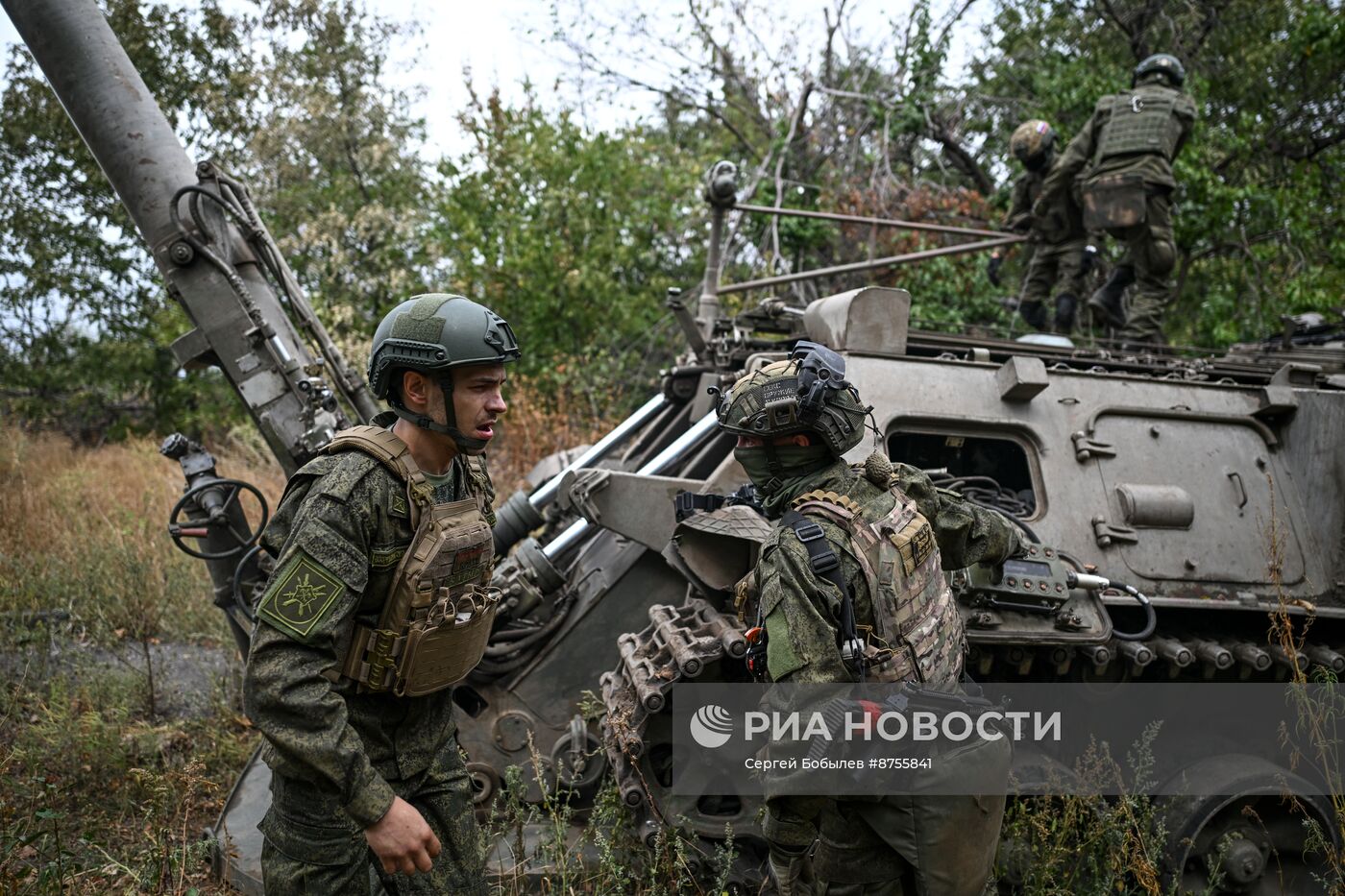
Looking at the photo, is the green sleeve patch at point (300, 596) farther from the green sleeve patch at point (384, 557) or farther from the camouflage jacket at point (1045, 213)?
the camouflage jacket at point (1045, 213)

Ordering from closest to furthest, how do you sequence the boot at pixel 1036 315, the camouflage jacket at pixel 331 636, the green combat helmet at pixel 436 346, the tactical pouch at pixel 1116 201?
1. the camouflage jacket at pixel 331 636
2. the green combat helmet at pixel 436 346
3. the tactical pouch at pixel 1116 201
4. the boot at pixel 1036 315

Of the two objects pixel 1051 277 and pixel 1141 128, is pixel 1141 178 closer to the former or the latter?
pixel 1141 128

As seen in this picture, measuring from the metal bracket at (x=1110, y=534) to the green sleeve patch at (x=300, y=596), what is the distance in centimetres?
324

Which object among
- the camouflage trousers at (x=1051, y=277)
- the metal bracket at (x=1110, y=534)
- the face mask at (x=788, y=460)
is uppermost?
the face mask at (x=788, y=460)

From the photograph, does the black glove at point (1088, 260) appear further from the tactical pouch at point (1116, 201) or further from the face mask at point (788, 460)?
the face mask at point (788, 460)

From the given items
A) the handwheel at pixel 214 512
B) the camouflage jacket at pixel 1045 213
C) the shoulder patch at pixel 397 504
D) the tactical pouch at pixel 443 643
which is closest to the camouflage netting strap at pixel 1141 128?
the camouflage jacket at pixel 1045 213

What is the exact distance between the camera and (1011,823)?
3.98 meters

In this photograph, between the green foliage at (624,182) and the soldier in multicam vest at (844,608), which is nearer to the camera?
the soldier in multicam vest at (844,608)

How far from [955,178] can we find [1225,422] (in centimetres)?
937

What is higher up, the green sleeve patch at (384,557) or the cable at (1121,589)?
the green sleeve patch at (384,557)

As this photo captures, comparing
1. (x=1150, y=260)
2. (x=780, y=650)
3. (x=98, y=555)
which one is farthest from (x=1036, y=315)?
(x=98, y=555)

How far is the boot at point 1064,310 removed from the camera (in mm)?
7227

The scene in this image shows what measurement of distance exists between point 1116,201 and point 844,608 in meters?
4.99

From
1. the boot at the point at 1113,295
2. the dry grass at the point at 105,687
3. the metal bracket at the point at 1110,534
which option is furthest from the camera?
the boot at the point at 1113,295
